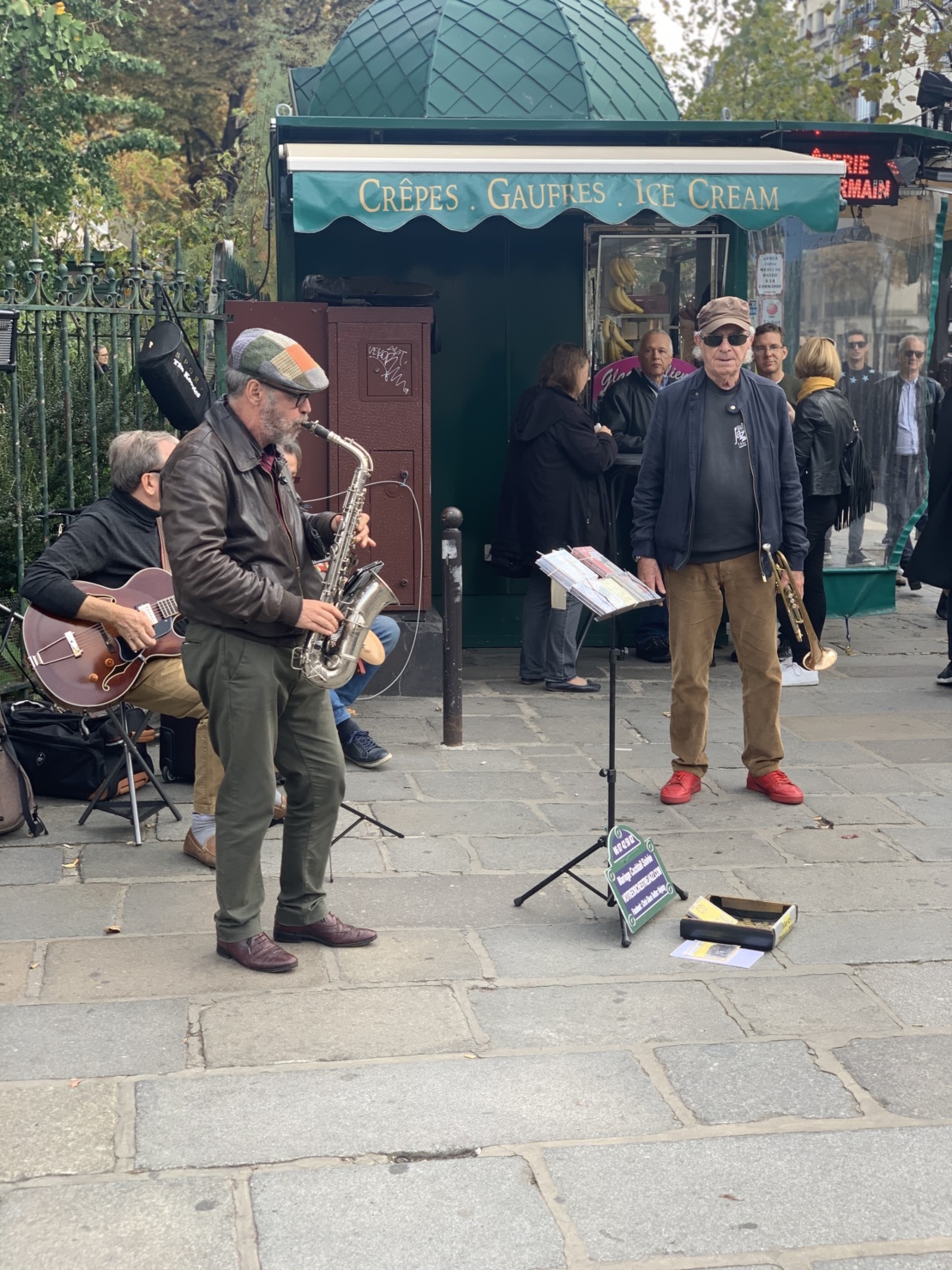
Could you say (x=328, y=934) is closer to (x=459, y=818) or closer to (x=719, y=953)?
(x=719, y=953)

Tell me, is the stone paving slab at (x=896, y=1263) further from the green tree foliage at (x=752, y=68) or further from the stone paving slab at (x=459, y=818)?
the green tree foliage at (x=752, y=68)

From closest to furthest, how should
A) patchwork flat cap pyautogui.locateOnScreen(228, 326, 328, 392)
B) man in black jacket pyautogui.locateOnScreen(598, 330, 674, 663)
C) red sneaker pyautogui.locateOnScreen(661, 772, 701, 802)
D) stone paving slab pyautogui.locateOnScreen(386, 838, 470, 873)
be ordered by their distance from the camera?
patchwork flat cap pyautogui.locateOnScreen(228, 326, 328, 392) → stone paving slab pyautogui.locateOnScreen(386, 838, 470, 873) → red sneaker pyautogui.locateOnScreen(661, 772, 701, 802) → man in black jacket pyautogui.locateOnScreen(598, 330, 674, 663)

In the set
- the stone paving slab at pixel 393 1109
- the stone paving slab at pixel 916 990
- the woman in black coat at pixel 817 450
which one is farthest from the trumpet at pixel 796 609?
the stone paving slab at pixel 393 1109

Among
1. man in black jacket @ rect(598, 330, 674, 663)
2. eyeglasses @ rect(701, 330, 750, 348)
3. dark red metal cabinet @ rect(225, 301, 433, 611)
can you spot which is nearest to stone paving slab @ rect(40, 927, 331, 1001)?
eyeglasses @ rect(701, 330, 750, 348)

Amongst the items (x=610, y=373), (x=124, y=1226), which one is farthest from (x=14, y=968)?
(x=610, y=373)

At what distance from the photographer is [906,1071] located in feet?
12.4

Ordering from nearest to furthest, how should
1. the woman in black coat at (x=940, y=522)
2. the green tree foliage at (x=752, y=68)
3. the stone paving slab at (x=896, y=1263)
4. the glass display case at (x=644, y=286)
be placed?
the stone paving slab at (x=896, y=1263) < the woman in black coat at (x=940, y=522) < the glass display case at (x=644, y=286) < the green tree foliage at (x=752, y=68)

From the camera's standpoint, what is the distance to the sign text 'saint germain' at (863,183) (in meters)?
9.82

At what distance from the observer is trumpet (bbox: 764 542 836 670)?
6297 mm

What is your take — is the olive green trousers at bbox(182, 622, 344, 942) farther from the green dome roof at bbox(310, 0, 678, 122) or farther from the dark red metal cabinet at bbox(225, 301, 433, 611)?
the green dome roof at bbox(310, 0, 678, 122)

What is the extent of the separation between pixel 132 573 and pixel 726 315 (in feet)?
8.60

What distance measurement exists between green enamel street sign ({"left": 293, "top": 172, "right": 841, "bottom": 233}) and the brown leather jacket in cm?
331

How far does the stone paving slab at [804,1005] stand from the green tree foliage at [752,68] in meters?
19.5

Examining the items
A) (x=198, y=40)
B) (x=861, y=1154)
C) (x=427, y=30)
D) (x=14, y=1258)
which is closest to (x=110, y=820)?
(x=14, y=1258)
